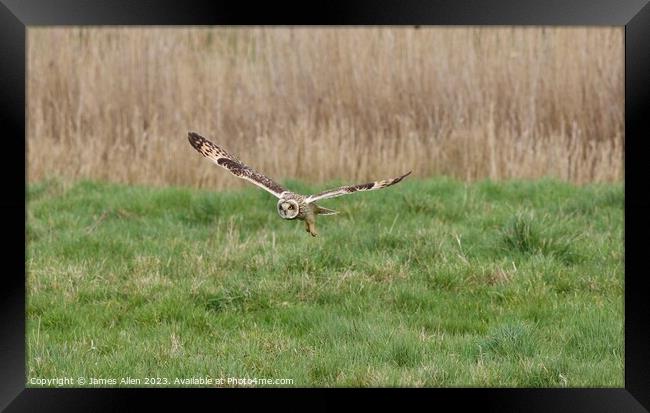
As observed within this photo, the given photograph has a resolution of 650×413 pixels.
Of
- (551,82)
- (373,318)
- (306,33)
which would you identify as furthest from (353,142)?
(373,318)

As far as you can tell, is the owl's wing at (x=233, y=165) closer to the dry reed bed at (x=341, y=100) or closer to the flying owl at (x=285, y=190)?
the flying owl at (x=285, y=190)

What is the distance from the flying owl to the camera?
4375mm

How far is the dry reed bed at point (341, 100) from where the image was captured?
9828 millimetres

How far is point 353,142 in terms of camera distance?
955 centimetres

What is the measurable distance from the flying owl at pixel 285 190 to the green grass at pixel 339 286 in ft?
3.96

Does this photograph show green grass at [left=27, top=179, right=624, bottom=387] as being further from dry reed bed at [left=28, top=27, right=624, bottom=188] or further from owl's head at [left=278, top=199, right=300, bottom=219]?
owl's head at [left=278, top=199, right=300, bottom=219]

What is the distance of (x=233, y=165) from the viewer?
4.78 m

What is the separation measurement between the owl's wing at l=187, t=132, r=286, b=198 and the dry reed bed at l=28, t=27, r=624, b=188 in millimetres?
4527

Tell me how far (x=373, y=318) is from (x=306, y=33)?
548 cm

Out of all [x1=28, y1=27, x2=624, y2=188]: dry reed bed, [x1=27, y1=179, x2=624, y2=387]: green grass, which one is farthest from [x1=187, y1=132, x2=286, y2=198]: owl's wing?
[x1=28, y1=27, x2=624, y2=188]: dry reed bed

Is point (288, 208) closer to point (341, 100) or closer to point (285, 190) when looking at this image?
point (285, 190)

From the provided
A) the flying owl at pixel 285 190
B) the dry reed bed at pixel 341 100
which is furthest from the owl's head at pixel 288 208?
the dry reed bed at pixel 341 100
